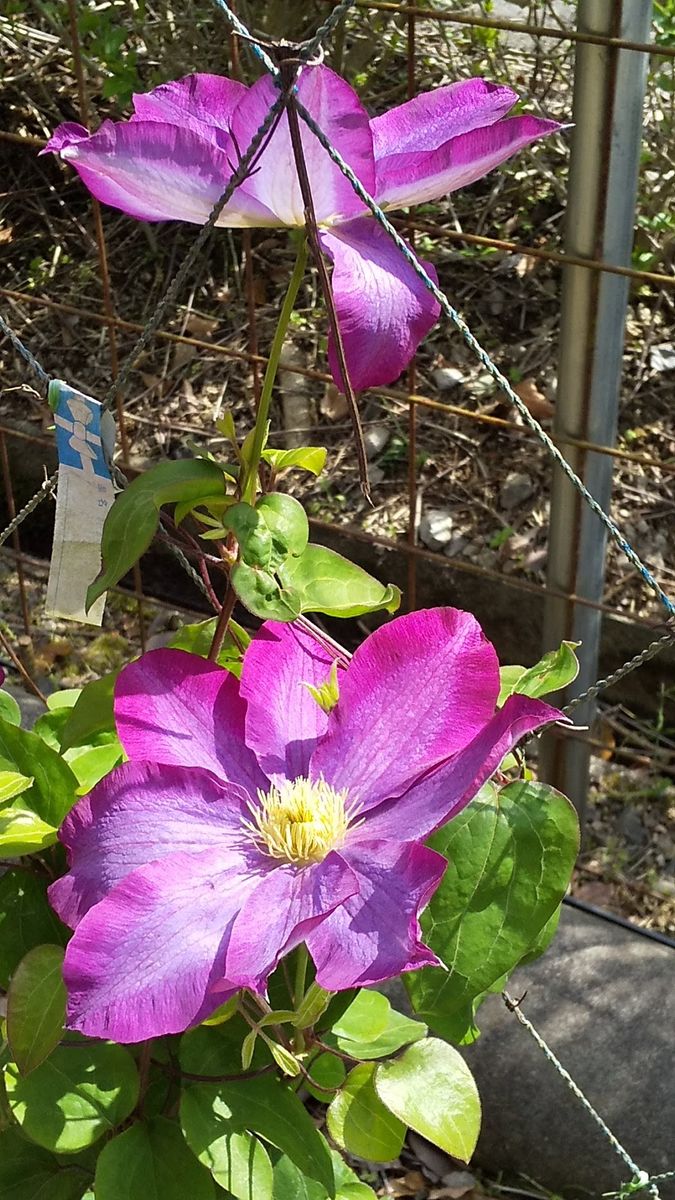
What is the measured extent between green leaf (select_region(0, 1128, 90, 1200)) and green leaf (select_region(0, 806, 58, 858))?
237 mm

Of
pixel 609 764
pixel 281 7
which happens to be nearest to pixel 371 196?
pixel 609 764

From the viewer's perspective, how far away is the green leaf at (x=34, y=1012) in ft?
2.29

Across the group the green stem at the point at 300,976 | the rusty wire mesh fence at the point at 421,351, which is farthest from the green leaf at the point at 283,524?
the rusty wire mesh fence at the point at 421,351

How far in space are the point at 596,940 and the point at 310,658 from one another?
81 cm

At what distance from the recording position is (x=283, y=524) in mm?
676

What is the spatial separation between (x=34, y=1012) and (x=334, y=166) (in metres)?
0.46

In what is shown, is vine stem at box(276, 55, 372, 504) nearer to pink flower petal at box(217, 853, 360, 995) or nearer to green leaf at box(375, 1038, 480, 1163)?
pink flower petal at box(217, 853, 360, 995)

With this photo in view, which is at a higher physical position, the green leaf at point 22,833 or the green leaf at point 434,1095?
the green leaf at point 22,833

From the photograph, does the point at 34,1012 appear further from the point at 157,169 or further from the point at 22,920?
the point at 157,169

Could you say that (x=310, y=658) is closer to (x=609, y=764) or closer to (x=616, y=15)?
(x=616, y=15)

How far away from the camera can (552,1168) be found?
129 cm

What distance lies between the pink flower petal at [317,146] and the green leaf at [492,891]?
311 mm

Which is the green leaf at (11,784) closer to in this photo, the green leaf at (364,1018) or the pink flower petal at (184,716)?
the pink flower petal at (184,716)

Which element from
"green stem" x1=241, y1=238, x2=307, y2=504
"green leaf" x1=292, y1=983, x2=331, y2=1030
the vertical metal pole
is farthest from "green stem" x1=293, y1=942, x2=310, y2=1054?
the vertical metal pole
